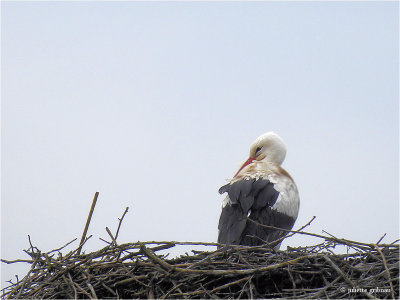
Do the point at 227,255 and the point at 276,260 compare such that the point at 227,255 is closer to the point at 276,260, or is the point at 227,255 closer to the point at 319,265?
the point at 276,260

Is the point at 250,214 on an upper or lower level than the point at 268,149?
lower

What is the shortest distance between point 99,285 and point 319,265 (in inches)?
36.5

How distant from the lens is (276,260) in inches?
117

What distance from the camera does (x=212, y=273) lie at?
281cm

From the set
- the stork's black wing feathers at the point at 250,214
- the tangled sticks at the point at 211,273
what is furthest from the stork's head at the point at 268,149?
the tangled sticks at the point at 211,273

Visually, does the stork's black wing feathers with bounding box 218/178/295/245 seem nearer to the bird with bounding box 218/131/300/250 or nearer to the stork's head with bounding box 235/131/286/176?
the bird with bounding box 218/131/300/250

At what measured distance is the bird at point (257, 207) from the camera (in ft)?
12.7

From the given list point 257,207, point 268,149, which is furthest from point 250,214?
point 268,149

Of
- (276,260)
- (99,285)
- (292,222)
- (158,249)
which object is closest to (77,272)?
(99,285)

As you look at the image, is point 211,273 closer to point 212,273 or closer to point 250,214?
point 212,273

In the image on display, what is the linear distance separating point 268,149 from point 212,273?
233 cm

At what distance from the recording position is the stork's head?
16.5 ft

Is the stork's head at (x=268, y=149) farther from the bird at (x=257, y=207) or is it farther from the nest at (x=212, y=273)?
the nest at (x=212, y=273)

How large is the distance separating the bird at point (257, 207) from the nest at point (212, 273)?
0.76 metres
